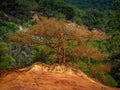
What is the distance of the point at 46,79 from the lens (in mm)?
13773

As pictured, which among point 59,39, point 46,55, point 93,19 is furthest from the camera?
point 93,19

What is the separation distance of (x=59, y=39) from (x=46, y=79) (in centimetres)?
797

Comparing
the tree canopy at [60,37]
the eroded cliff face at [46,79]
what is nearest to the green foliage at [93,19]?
the tree canopy at [60,37]

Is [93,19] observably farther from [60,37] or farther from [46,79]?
[46,79]

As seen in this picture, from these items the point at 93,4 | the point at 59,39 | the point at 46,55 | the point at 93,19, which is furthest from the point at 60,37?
the point at 93,4

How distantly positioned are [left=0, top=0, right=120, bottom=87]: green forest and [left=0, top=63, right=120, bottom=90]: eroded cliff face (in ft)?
13.9

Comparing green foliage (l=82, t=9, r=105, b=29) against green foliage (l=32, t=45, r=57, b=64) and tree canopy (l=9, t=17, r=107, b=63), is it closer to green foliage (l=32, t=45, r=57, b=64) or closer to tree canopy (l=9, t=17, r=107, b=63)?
green foliage (l=32, t=45, r=57, b=64)

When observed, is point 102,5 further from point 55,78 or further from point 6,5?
point 55,78

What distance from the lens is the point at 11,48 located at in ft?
155

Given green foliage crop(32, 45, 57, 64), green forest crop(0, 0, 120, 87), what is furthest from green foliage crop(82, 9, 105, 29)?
green foliage crop(32, 45, 57, 64)

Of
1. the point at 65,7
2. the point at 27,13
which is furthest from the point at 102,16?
the point at 27,13

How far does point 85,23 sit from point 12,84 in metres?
74.8

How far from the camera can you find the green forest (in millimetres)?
21953

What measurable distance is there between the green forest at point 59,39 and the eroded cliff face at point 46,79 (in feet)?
13.9
